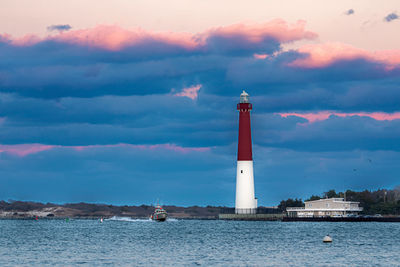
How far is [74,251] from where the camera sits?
3130 inches

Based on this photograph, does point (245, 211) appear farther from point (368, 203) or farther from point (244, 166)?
point (368, 203)

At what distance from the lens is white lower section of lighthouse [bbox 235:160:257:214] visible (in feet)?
469

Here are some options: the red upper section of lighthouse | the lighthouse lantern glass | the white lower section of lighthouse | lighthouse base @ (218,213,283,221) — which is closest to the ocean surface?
the white lower section of lighthouse

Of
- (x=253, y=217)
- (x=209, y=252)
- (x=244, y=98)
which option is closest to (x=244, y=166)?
(x=253, y=217)

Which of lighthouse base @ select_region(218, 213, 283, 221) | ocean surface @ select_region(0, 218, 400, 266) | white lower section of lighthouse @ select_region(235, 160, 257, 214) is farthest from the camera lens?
lighthouse base @ select_region(218, 213, 283, 221)

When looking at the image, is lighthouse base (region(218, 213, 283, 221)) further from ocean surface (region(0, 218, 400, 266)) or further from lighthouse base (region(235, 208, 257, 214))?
ocean surface (region(0, 218, 400, 266))

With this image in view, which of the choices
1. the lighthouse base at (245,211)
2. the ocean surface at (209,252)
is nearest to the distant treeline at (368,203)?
the lighthouse base at (245,211)

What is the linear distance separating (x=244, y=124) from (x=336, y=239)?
158 ft

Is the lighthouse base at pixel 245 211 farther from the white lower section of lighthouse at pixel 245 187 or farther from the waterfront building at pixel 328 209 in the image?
the waterfront building at pixel 328 209

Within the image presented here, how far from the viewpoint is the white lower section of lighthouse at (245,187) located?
14300cm

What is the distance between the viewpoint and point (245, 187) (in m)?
145

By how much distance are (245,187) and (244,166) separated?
498 cm

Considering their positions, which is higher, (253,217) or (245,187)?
(245,187)

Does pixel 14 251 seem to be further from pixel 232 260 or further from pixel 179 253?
pixel 232 260
